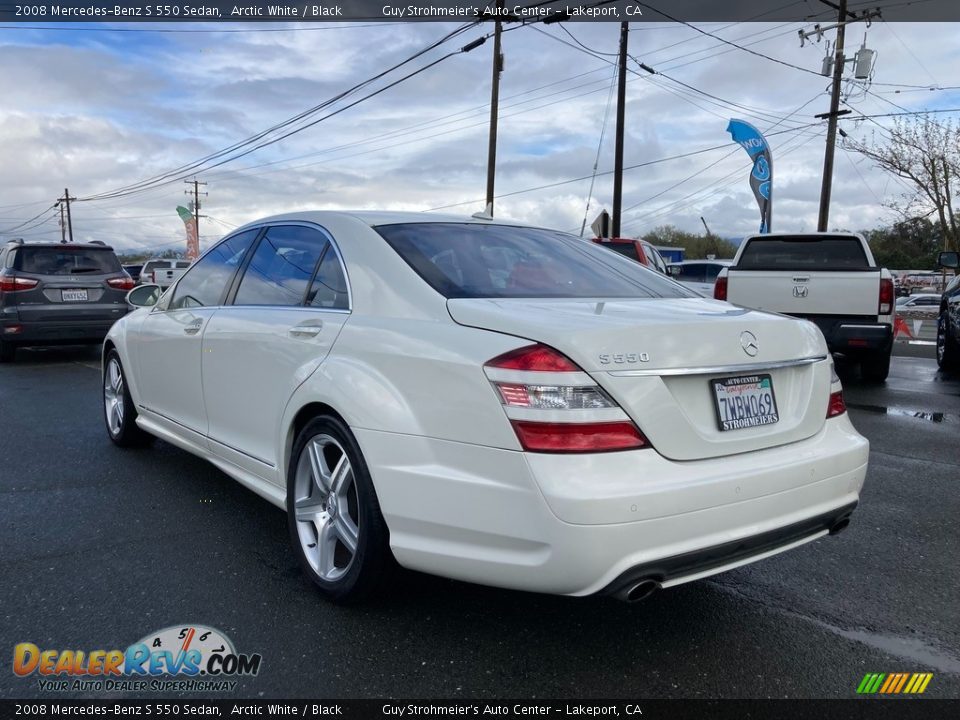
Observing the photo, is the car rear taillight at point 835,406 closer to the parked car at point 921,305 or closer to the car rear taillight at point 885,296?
the car rear taillight at point 885,296

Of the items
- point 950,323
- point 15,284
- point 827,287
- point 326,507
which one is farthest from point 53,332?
point 950,323

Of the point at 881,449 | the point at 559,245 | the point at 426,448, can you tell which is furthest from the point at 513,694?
the point at 881,449

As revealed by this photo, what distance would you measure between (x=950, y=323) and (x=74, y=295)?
11.6 m

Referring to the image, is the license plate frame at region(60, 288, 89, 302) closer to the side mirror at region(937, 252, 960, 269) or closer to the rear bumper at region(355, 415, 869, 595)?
the rear bumper at region(355, 415, 869, 595)

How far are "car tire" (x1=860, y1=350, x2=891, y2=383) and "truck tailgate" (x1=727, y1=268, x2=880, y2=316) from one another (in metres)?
0.88

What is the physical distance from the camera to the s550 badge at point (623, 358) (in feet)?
7.88

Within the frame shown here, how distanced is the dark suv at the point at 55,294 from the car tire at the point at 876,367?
31.8 feet

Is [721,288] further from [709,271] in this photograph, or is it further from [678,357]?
[709,271]

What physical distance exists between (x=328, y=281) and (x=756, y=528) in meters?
1.98

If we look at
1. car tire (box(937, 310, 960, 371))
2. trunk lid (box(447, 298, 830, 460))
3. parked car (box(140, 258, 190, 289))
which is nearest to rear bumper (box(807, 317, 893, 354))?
car tire (box(937, 310, 960, 371))

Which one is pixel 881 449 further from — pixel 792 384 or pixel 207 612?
pixel 207 612

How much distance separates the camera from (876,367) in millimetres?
9266

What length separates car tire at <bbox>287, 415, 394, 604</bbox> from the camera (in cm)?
278

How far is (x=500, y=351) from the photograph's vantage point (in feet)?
A: 8.06
